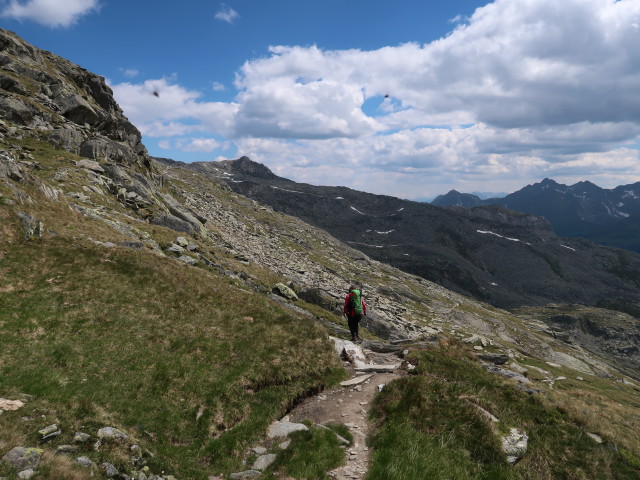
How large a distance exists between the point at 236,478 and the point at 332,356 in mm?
11128

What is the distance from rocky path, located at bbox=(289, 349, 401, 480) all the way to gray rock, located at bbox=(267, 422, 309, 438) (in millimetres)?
913

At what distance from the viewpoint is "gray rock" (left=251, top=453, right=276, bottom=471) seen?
13.1 m

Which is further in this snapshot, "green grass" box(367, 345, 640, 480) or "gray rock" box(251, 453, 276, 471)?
"gray rock" box(251, 453, 276, 471)

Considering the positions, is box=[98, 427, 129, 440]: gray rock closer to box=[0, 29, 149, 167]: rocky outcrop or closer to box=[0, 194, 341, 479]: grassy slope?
box=[0, 194, 341, 479]: grassy slope

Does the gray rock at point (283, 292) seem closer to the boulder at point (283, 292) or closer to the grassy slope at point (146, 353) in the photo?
the boulder at point (283, 292)

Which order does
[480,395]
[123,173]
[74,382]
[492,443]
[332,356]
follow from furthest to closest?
1. [123,173]
2. [332,356]
3. [480,395]
4. [74,382]
5. [492,443]

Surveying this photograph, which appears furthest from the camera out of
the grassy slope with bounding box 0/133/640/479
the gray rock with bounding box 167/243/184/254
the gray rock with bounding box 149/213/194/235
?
the gray rock with bounding box 149/213/194/235

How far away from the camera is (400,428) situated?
14.6 metres

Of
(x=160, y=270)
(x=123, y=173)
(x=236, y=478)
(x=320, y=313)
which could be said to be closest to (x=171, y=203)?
(x=123, y=173)

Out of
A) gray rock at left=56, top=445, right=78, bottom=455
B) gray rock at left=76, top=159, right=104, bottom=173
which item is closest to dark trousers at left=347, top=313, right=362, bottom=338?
gray rock at left=56, top=445, right=78, bottom=455

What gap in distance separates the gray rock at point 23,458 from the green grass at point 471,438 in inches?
404

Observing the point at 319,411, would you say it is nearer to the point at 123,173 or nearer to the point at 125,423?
the point at 125,423

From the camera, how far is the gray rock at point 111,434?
12.2m

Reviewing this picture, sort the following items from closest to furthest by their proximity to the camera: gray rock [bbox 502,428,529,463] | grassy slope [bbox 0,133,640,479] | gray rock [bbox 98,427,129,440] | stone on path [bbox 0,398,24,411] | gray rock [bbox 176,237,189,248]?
1. gray rock [bbox 98,427,129,440]
2. stone on path [bbox 0,398,24,411]
3. grassy slope [bbox 0,133,640,479]
4. gray rock [bbox 502,428,529,463]
5. gray rock [bbox 176,237,189,248]
